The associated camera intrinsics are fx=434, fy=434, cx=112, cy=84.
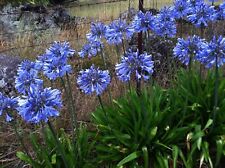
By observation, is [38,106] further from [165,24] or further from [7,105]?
[165,24]

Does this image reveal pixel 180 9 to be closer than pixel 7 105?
No

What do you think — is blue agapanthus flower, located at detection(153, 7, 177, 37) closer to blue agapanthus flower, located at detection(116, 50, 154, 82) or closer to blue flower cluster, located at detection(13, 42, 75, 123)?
blue agapanthus flower, located at detection(116, 50, 154, 82)

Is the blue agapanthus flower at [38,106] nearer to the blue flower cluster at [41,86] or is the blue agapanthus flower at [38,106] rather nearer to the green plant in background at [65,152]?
the blue flower cluster at [41,86]

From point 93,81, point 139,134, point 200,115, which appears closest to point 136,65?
point 93,81

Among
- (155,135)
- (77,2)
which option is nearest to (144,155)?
(155,135)

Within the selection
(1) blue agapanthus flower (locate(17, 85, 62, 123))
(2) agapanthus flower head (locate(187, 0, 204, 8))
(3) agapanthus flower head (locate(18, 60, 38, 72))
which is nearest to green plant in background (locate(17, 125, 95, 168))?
(3) agapanthus flower head (locate(18, 60, 38, 72))

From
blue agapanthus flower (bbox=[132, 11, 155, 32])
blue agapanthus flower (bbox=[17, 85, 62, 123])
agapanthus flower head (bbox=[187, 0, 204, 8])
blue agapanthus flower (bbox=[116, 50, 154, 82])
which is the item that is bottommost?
blue agapanthus flower (bbox=[17, 85, 62, 123])
